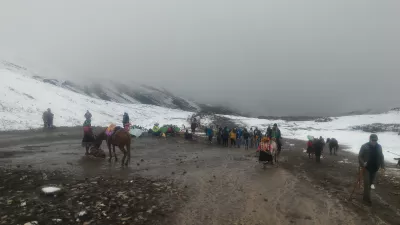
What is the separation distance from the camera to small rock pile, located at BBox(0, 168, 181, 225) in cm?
746

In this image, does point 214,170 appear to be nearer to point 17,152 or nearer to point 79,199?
point 79,199

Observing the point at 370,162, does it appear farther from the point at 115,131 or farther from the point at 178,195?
the point at 115,131

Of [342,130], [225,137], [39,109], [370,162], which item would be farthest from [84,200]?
[342,130]

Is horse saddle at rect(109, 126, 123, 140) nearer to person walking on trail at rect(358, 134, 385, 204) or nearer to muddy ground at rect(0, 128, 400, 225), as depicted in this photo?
muddy ground at rect(0, 128, 400, 225)

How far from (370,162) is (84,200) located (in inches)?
381

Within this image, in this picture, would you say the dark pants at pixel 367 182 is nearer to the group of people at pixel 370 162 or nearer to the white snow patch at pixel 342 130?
the group of people at pixel 370 162

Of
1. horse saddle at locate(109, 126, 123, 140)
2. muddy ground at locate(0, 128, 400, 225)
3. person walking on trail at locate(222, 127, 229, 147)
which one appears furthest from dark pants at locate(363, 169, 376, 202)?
person walking on trail at locate(222, 127, 229, 147)

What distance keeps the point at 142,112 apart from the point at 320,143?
146 feet

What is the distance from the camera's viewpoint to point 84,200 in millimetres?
8773

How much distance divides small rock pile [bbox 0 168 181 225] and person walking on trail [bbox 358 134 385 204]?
665cm

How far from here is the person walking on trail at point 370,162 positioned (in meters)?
10.6

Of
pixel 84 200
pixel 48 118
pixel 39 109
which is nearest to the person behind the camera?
pixel 84 200

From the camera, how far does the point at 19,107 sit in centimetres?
3881

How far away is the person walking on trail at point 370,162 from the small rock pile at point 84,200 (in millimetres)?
6648
